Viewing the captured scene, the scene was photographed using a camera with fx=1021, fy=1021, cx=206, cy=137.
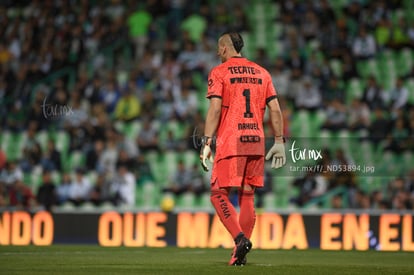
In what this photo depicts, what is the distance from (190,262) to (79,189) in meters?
8.24

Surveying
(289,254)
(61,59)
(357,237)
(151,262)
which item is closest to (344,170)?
(357,237)

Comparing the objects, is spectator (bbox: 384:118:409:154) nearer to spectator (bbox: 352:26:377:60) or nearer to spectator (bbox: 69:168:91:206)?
spectator (bbox: 352:26:377:60)

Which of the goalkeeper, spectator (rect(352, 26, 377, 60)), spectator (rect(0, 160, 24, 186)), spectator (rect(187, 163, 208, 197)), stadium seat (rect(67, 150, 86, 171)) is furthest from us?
spectator (rect(352, 26, 377, 60))

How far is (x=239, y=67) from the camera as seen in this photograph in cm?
945

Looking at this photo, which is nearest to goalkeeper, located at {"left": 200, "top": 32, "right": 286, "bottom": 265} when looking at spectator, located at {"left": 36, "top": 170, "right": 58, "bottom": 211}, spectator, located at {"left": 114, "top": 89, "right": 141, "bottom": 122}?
spectator, located at {"left": 36, "top": 170, "right": 58, "bottom": 211}

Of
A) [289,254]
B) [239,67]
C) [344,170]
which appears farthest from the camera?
[344,170]

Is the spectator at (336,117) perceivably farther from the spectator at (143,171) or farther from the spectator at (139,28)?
the spectator at (139,28)

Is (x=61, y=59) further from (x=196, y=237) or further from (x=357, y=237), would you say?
(x=357, y=237)

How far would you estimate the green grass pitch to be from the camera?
8.86 metres

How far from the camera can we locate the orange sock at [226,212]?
916 centimetres

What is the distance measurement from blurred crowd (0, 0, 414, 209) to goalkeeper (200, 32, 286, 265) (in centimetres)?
658

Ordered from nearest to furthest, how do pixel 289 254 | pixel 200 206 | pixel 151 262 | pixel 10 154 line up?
pixel 151 262
pixel 289 254
pixel 200 206
pixel 10 154

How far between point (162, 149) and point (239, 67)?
30.2 ft

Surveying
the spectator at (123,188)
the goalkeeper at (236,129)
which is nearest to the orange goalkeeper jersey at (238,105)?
the goalkeeper at (236,129)
